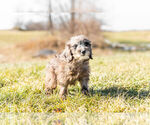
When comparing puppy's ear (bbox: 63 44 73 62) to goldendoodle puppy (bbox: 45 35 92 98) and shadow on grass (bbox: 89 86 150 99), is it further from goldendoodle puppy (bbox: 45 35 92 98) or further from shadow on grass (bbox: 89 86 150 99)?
shadow on grass (bbox: 89 86 150 99)

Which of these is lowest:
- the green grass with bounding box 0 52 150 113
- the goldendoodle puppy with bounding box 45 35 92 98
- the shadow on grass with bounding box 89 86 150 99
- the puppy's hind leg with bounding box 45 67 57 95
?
the shadow on grass with bounding box 89 86 150 99

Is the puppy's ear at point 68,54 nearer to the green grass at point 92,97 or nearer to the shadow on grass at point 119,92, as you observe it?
the green grass at point 92,97

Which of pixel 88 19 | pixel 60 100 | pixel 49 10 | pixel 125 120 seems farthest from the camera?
pixel 49 10

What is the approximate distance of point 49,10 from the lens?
17.0m

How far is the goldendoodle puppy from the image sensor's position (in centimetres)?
306

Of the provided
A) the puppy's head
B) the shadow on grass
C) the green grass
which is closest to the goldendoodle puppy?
the puppy's head

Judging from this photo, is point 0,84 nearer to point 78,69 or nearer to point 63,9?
point 78,69

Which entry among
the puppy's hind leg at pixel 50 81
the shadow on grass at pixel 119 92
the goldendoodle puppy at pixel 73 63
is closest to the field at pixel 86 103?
the shadow on grass at pixel 119 92

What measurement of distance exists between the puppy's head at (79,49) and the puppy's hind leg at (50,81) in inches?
24.2

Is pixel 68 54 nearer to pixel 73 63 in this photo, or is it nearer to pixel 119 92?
pixel 73 63

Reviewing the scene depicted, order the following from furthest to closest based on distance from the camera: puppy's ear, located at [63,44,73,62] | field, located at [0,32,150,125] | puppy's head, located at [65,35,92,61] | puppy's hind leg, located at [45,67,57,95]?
1. puppy's hind leg, located at [45,67,57,95]
2. puppy's ear, located at [63,44,73,62]
3. puppy's head, located at [65,35,92,61]
4. field, located at [0,32,150,125]

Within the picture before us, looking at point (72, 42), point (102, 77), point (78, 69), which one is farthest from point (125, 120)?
point (102, 77)

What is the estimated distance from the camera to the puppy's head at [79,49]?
3.01 metres

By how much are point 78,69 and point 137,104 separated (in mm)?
1142
